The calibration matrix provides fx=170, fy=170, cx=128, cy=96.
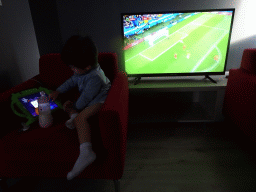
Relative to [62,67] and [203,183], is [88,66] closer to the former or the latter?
[62,67]

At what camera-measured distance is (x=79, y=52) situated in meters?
1.14

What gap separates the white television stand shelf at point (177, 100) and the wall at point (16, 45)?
3.75 feet

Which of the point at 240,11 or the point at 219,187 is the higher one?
the point at 240,11

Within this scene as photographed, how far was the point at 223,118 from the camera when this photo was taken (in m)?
2.04

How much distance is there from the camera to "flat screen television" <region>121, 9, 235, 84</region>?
5.71ft

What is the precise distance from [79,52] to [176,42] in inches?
44.5

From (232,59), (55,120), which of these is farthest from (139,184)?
(232,59)

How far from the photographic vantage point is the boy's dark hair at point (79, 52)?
115 cm

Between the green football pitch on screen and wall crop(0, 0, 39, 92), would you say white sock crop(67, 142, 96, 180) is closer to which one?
wall crop(0, 0, 39, 92)

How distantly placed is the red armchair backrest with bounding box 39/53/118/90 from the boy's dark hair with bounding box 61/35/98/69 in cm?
33

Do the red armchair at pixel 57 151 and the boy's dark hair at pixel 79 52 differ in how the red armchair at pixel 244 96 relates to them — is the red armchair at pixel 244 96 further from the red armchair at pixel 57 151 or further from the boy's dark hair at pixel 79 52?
the boy's dark hair at pixel 79 52


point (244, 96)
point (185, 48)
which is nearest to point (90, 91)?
point (185, 48)

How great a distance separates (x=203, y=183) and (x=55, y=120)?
1.19m

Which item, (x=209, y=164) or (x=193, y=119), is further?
(x=193, y=119)
